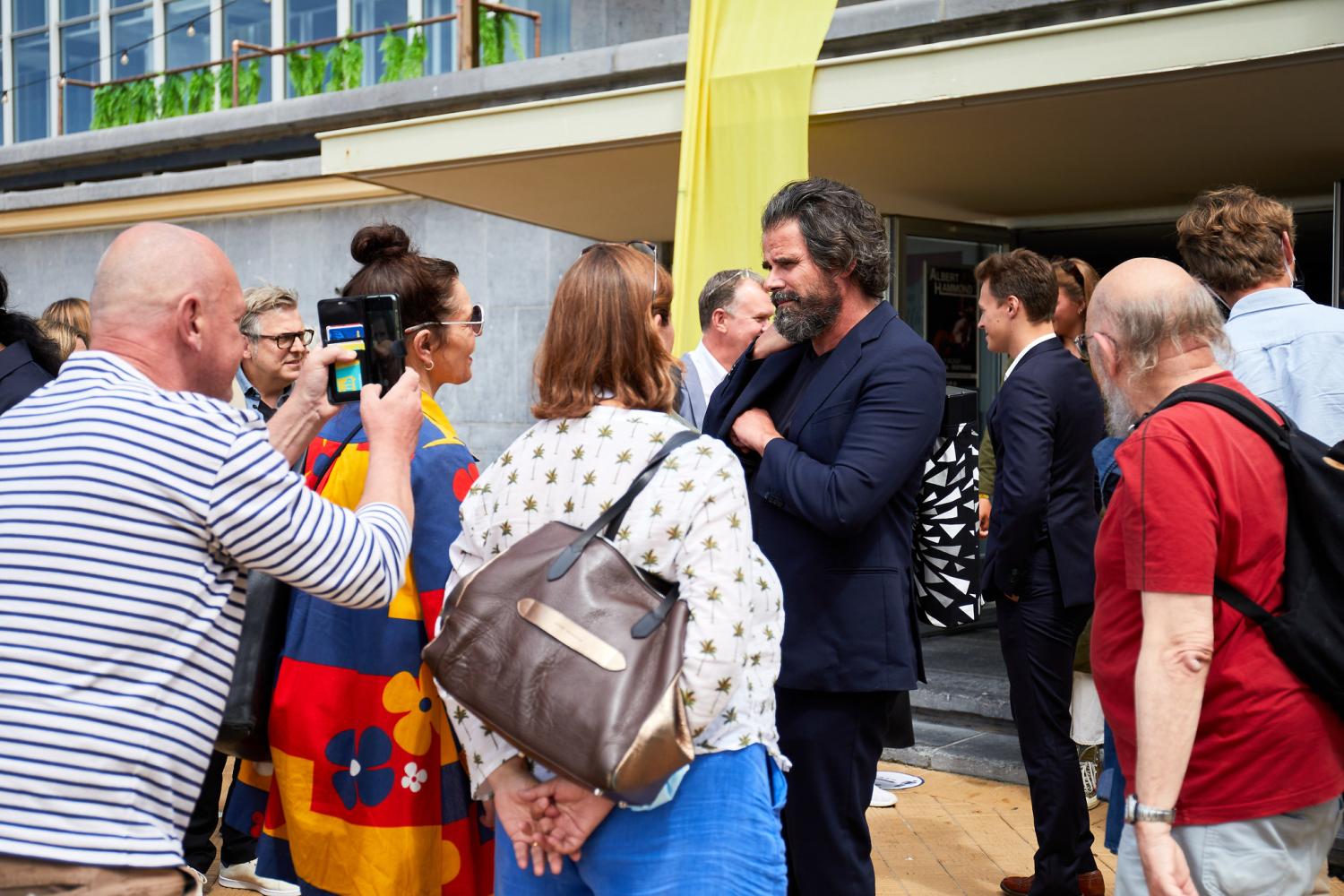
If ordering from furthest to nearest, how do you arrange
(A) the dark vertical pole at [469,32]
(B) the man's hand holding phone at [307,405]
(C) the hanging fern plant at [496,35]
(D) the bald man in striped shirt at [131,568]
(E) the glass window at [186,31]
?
1. (E) the glass window at [186,31]
2. (C) the hanging fern plant at [496,35]
3. (A) the dark vertical pole at [469,32]
4. (B) the man's hand holding phone at [307,405]
5. (D) the bald man in striped shirt at [131,568]

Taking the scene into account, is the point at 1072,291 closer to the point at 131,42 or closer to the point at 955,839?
the point at 955,839

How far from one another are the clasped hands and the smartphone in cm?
84

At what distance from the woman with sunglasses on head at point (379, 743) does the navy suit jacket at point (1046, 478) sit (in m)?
2.37

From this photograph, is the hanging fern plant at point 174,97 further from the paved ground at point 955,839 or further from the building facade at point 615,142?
the paved ground at point 955,839

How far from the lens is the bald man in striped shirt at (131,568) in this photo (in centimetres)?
190

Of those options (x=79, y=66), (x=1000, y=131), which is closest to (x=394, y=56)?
(x=79, y=66)

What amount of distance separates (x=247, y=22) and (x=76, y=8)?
3.62 m

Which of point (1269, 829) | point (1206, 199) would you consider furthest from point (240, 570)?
point (1206, 199)

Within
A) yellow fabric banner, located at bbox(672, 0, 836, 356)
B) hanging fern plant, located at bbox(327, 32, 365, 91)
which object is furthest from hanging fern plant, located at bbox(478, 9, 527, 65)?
yellow fabric banner, located at bbox(672, 0, 836, 356)

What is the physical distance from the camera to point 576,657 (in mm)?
2105

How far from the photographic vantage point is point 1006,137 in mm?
6594

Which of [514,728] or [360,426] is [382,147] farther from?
[514,728]

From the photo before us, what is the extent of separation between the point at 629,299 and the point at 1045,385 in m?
2.53

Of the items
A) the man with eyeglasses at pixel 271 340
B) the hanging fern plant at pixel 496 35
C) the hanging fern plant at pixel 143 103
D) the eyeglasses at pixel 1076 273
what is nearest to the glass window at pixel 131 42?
the hanging fern plant at pixel 143 103
